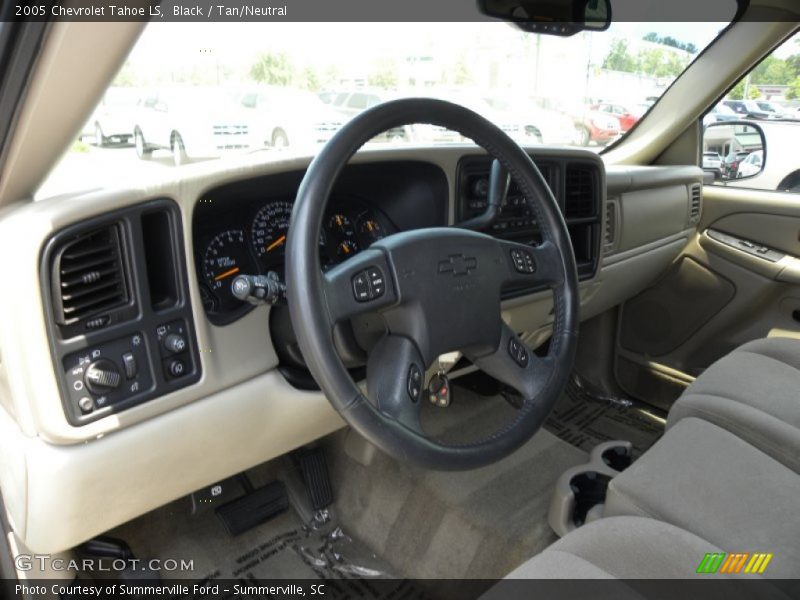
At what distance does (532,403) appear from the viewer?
1.30 metres

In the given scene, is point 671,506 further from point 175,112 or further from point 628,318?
point 628,318

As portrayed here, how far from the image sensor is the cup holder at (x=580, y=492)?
183cm

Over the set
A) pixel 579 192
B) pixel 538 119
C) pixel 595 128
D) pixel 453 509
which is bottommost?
pixel 453 509

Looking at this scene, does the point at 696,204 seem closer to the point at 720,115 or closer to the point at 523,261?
Answer: the point at 720,115

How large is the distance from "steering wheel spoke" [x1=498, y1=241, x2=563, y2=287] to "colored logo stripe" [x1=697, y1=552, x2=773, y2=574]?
0.60 meters

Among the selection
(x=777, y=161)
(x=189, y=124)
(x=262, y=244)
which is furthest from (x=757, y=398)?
(x=777, y=161)

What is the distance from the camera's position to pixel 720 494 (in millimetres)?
1223

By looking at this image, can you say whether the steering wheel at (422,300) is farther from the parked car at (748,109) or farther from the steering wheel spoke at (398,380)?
the parked car at (748,109)

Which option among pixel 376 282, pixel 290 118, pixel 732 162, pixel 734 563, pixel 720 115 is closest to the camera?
pixel 734 563

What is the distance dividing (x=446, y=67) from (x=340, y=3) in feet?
1.95

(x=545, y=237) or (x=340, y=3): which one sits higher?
(x=340, y=3)

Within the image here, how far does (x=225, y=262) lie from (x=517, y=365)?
0.66m

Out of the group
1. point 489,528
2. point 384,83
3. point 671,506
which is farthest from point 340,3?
point 489,528

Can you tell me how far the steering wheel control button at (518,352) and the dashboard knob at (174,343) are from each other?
0.65 meters
